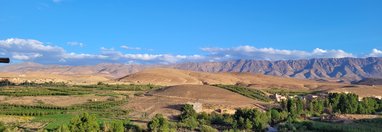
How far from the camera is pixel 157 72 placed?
18738 cm

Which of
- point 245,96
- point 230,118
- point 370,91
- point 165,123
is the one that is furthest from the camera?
point 370,91

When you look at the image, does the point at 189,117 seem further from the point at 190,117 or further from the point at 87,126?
the point at 87,126

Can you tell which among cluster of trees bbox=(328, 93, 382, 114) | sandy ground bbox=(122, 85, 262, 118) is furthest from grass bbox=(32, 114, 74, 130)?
cluster of trees bbox=(328, 93, 382, 114)

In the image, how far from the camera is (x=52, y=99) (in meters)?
81.5

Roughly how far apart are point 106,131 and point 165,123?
23.9 ft

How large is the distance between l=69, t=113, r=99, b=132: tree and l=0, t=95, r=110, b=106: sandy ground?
111 ft

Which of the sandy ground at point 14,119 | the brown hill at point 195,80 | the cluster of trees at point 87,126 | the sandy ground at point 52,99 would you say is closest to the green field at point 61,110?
the sandy ground at point 14,119

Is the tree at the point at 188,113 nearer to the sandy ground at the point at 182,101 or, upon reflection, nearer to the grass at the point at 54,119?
the sandy ground at the point at 182,101

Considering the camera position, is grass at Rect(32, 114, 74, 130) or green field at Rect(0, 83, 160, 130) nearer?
grass at Rect(32, 114, 74, 130)

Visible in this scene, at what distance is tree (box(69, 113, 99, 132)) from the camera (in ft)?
136

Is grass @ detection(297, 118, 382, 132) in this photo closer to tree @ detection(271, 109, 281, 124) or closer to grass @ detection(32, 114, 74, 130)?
tree @ detection(271, 109, 281, 124)

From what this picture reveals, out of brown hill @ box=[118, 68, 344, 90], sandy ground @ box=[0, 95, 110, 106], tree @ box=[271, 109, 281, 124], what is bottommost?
tree @ box=[271, 109, 281, 124]

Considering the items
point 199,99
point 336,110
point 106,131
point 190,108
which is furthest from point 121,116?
point 336,110

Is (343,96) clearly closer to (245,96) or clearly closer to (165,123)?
(245,96)
